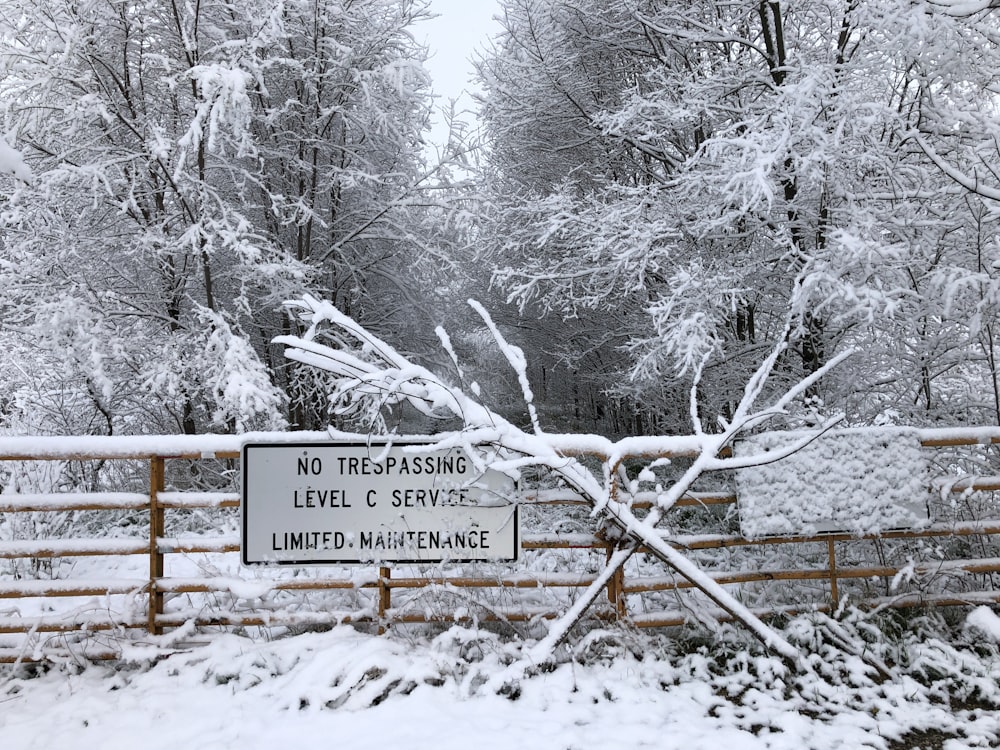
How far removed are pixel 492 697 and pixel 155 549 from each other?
7.18 feet

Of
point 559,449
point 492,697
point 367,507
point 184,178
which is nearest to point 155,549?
point 367,507

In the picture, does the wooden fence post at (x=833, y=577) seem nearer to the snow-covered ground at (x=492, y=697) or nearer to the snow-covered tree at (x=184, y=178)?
the snow-covered ground at (x=492, y=697)

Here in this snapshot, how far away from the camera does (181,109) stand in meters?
9.75

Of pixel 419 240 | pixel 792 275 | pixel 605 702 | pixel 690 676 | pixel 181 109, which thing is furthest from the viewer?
pixel 419 240

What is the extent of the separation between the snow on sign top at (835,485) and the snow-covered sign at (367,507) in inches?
58.7

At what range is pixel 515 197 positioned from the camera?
977 centimetres

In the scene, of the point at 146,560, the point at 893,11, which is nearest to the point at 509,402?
the point at 146,560

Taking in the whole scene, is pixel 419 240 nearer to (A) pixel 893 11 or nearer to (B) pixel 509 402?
(A) pixel 893 11

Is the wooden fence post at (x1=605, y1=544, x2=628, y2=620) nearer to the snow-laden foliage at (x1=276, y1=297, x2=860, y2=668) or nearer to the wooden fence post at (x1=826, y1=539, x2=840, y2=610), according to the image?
the snow-laden foliage at (x1=276, y1=297, x2=860, y2=668)

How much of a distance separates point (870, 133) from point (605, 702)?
5.35 m

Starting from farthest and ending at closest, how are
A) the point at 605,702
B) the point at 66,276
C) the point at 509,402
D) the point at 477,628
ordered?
the point at 509,402, the point at 66,276, the point at 477,628, the point at 605,702

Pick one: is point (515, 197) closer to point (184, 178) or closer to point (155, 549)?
point (184, 178)

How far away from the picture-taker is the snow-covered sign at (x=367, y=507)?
4129mm

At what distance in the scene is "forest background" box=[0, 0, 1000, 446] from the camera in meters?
5.87
